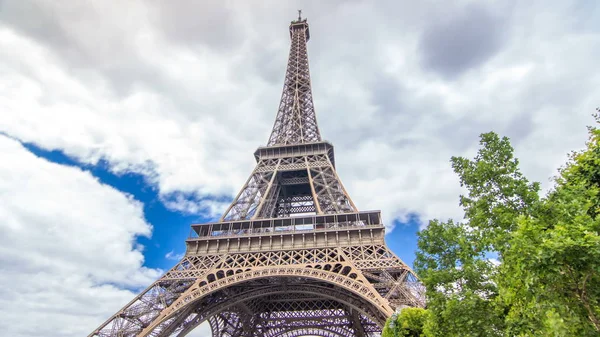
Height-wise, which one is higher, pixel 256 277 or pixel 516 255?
pixel 256 277

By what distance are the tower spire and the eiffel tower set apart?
1.41m

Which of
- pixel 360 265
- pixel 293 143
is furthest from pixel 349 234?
pixel 293 143

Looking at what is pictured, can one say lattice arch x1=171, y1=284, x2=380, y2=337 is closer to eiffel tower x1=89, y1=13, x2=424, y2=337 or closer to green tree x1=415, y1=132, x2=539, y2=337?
eiffel tower x1=89, y1=13, x2=424, y2=337

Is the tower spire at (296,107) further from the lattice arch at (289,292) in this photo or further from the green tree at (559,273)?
the green tree at (559,273)

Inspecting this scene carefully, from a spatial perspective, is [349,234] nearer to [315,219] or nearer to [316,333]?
[315,219]

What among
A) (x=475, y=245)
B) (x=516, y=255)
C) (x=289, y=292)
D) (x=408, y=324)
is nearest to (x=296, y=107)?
(x=289, y=292)

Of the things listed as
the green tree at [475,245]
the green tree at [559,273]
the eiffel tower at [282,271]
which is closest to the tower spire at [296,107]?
the eiffel tower at [282,271]

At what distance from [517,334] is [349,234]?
15.7 metres

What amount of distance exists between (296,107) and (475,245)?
31.6 m

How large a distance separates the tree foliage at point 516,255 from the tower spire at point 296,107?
2496 cm

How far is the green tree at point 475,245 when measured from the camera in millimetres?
8742

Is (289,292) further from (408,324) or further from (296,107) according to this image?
(296,107)

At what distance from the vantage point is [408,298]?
1877cm

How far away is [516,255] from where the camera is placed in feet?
21.5
